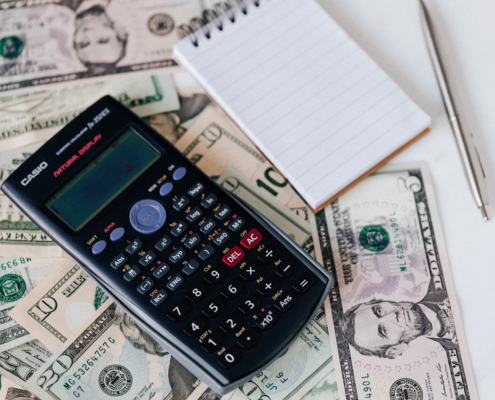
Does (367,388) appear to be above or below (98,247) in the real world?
below

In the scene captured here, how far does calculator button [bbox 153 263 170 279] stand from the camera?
1.43 feet

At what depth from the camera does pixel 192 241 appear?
0.45 meters

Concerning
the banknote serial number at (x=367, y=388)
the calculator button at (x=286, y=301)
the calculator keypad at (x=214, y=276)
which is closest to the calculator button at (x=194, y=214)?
the calculator keypad at (x=214, y=276)

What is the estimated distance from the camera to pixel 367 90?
0.52 meters

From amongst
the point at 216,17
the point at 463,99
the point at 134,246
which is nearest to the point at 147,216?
the point at 134,246

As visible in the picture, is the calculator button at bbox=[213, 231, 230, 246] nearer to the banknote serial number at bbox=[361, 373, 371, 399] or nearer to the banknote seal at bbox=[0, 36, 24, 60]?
the banknote serial number at bbox=[361, 373, 371, 399]

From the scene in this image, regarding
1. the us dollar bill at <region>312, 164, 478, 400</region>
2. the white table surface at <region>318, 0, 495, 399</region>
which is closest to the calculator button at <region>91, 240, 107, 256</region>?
the us dollar bill at <region>312, 164, 478, 400</region>

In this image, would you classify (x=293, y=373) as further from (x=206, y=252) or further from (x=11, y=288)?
(x=11, y=288)

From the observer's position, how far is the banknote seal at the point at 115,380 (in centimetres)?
46

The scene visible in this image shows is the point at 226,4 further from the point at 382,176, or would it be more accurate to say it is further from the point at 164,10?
the point at 382,176

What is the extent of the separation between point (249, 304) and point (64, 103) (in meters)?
0.32

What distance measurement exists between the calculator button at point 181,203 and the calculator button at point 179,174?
2 centimetres

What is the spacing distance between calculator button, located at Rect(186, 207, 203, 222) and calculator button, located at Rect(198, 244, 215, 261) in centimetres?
3

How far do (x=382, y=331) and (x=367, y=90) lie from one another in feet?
0.82
